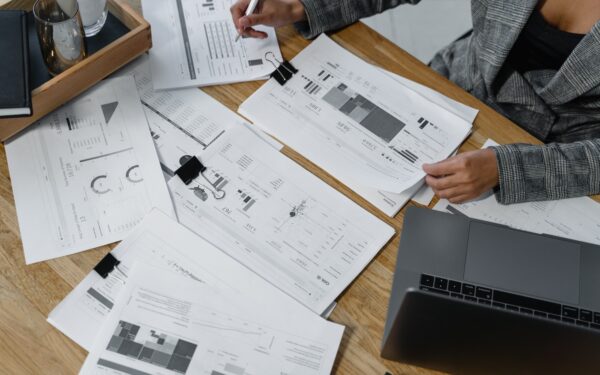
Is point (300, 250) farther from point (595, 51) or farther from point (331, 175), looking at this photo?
point (595, 51)

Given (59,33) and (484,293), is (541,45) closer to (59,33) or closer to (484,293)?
(484,293)

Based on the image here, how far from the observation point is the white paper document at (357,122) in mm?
1213

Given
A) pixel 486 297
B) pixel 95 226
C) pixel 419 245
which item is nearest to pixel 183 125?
pixel 95 226

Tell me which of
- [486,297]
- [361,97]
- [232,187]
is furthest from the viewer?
[361,97]

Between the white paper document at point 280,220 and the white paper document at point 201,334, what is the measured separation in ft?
0.17

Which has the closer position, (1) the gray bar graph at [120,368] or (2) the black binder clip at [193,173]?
(1) the gray bar graph at [120,368]

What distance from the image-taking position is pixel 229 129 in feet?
4.05

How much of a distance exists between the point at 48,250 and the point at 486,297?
69 centimetres

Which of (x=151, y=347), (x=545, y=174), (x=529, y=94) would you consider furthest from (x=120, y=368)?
(x=529, y=94)

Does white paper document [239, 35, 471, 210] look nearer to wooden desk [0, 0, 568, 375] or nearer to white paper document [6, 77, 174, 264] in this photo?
wooden desk [0, 0, 568, 375]

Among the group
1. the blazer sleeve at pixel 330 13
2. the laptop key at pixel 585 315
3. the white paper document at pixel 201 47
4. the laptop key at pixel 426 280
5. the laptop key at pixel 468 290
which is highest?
the blazer sleeve at pixel 330 13

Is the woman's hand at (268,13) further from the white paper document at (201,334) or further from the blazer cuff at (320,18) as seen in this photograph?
the white paper document at (201,334)

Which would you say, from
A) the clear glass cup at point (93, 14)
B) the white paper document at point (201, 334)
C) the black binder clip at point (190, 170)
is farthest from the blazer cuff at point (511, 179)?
the clear glass cup at point (93, 14)

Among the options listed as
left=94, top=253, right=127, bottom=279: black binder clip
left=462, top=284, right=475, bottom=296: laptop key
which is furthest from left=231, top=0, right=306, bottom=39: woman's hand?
left=462, top=284, right=475, bottom=296: laptop key
